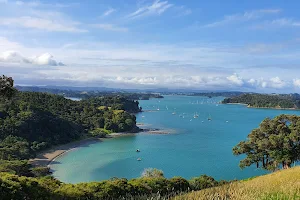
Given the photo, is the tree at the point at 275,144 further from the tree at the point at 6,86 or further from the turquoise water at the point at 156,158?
the tree at the point at 6,86

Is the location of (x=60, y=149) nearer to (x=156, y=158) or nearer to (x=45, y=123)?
(x=45, y=123)

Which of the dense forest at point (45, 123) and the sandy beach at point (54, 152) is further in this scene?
the dense forest at point (45, 123)

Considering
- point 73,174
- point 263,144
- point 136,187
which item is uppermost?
point 263,144

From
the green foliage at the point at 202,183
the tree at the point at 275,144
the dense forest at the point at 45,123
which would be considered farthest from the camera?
the dense forest at the point at 45,123

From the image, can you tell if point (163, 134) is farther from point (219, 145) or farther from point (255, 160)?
point (255, 160)

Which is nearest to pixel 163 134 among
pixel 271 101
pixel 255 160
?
pixel 255 160

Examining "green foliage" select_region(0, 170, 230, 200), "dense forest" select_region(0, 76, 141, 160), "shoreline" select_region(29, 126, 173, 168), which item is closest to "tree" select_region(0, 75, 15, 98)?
"green foliage" select_region(0, 170, 230, 200)

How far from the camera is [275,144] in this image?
1922 centimetres

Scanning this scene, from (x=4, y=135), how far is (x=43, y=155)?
7.62m

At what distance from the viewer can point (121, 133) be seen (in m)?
62.7

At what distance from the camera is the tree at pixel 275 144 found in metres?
19.2

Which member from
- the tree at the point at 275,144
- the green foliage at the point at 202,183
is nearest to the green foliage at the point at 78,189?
the green foliage at the point at 202,183

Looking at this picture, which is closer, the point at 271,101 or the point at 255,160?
the point at 255,160

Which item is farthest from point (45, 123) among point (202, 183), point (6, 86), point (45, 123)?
point (6, 86)
